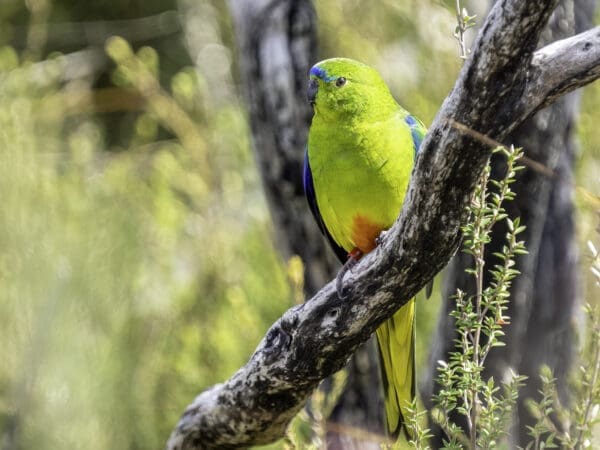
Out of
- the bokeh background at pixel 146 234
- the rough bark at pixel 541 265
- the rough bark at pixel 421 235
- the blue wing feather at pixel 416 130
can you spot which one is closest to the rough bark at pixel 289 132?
the bokeh background at pixel 146 234

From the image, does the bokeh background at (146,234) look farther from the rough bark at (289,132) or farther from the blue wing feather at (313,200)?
the blue wing feather at (313,200)

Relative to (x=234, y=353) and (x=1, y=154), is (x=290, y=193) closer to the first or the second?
(x=234, y=353)

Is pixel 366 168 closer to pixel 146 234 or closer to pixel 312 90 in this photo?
pixel 312 90

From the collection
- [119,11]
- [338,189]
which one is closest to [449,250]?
[338,189]

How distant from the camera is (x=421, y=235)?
A: 1.65 meters

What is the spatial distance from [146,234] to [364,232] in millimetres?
2262

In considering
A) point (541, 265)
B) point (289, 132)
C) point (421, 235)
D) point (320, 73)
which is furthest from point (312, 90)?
point (541, 265)

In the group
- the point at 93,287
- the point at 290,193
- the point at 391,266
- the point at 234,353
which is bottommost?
the point at 234,353

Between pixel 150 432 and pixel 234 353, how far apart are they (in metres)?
0.56

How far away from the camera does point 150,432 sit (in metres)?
3.79

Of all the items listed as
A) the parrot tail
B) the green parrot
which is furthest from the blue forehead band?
the parrot tail

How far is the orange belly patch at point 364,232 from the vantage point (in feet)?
7.25

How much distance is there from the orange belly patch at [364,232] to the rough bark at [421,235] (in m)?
0.31

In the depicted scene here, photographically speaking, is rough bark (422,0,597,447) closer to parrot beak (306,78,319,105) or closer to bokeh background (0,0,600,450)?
bokeh background (0,0,600,450)
